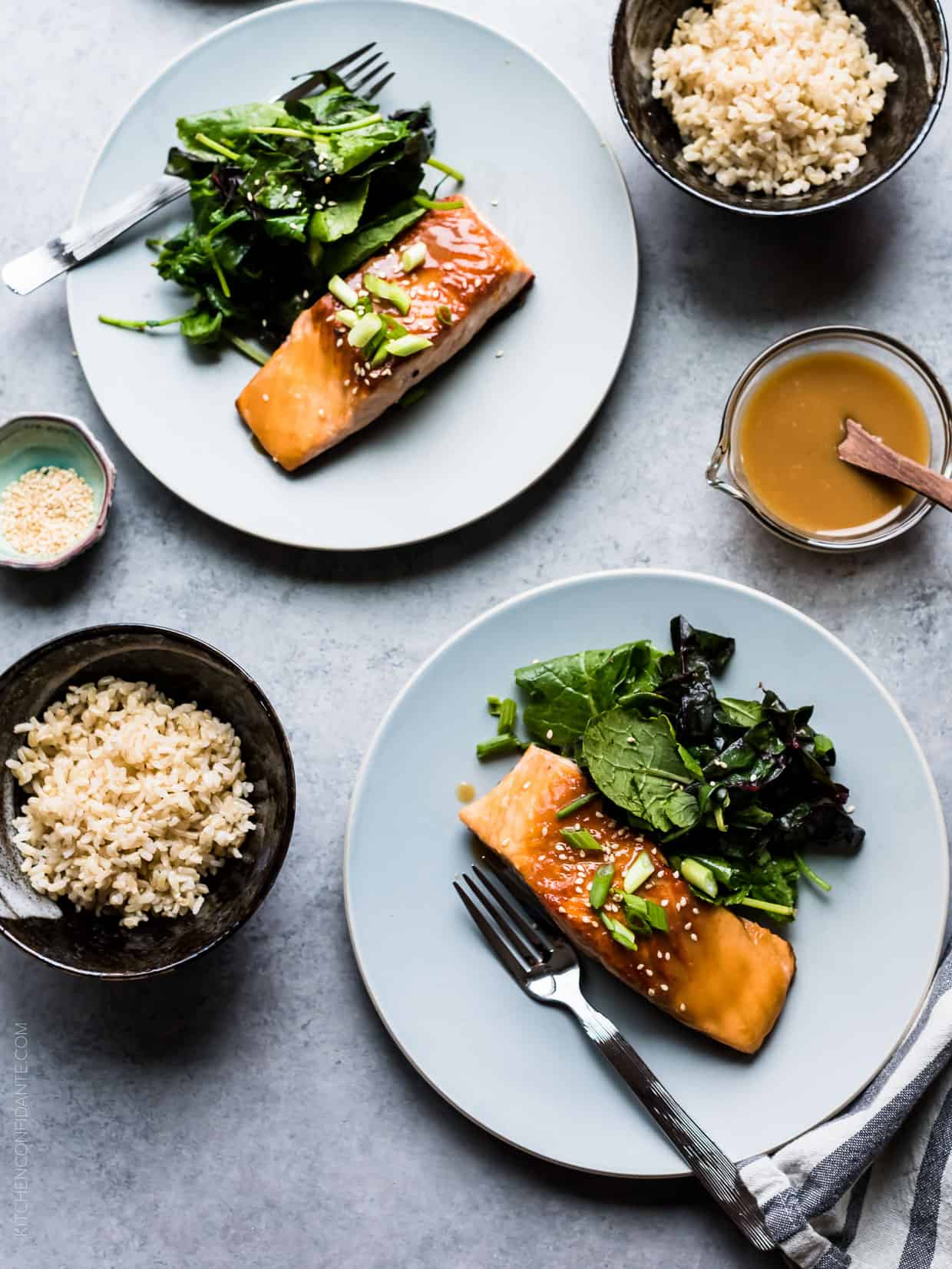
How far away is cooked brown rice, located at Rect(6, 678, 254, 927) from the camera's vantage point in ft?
8.30

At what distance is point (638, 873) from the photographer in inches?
100

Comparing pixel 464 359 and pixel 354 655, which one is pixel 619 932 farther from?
pixel 464 359

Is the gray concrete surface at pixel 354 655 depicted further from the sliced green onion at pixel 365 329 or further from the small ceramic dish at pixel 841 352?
the sliced green onion at pixel 365 329

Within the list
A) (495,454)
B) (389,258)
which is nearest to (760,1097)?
(495,454)

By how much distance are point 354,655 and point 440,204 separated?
3.75ft

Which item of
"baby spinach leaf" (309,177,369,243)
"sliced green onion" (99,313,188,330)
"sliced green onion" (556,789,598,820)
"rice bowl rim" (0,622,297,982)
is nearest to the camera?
"rice bowl rim" (0,622,297,982)

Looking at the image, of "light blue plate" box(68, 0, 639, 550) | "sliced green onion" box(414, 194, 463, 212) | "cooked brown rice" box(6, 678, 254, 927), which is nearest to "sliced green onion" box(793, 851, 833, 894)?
"light blue plate" box(68, 0, 639, 550)

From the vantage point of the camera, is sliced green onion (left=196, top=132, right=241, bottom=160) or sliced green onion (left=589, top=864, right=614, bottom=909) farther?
sliced green onion (left=196, top=132, right=241, bottom=160)

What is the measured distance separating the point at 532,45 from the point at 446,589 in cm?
143

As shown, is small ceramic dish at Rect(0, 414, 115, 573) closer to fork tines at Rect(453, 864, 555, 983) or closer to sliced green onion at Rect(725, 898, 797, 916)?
fork tines at Rect(453, 864, 555, 983)

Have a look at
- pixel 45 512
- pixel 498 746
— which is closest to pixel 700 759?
pixel 498 746

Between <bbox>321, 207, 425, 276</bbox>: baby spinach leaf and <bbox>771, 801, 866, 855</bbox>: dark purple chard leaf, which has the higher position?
<bbox>321, 207, 425, 276</bbox>: baby spinach leaf

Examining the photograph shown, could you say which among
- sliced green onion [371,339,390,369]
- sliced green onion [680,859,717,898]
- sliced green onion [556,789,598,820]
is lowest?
sliced green onion [680,859,717,898]

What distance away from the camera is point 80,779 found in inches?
101
